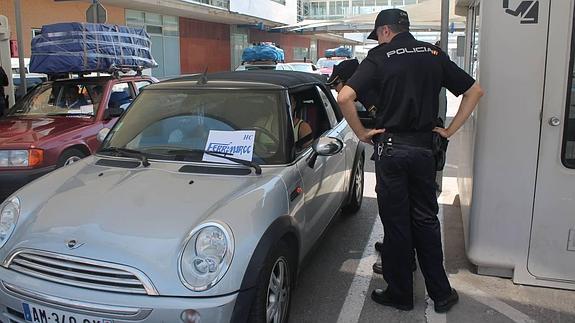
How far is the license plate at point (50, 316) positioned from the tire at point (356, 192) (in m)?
3.16

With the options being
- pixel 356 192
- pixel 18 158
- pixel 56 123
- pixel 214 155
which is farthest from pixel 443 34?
pixel 18 158

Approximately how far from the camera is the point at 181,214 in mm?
2746

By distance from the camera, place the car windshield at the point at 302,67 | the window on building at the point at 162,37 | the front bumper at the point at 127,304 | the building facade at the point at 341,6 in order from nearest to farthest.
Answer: the front bumper at the point at 127,304, the car windshield at the point at 302,67, the window on building at the point at 162,37, the building facade at the point at 341,6

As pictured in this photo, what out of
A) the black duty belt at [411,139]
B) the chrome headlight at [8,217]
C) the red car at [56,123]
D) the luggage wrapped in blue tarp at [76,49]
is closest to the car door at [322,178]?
the black duty belt at [411,139]

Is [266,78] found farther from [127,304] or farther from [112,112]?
[112,112]

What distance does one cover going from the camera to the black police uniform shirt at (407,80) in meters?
3.14

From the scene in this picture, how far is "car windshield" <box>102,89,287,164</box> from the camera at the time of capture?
11.5 feet

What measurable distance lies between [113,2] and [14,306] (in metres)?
20.3

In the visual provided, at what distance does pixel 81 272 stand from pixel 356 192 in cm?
336

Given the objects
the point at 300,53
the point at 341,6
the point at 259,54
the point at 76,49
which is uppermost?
the point at 341,6

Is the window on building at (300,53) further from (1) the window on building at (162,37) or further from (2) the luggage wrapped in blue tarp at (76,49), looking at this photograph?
(2) the luggage wrapped in blue tarp at (76,49)

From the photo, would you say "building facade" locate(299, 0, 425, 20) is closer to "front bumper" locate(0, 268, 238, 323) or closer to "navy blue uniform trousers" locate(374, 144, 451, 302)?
"navy blue uniform trousers" locate(374, 144, 451, 302)

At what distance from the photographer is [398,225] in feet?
10.9

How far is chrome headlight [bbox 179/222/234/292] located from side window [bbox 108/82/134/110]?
4.39 m
